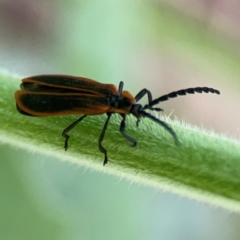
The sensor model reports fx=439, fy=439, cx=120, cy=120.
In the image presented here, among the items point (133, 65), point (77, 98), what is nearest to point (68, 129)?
point (77, 98)

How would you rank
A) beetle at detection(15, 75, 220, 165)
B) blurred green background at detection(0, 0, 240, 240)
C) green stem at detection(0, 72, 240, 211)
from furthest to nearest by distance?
1. blurred green background at detection(0, 0, 240, 240)
2. beetle at detection(15, 75, 220, 165)
3. green stem at detection(0, 72, 240, 211)

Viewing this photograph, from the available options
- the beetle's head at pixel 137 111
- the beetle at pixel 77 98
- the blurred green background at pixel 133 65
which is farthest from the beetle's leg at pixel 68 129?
the blurred green background at pixel 133 65

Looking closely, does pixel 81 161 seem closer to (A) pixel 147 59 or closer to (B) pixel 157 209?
(B) pixel 157 209

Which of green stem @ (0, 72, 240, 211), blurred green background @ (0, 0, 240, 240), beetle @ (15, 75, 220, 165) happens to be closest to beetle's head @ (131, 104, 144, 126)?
beetle @ (15, 75, 220, 165)

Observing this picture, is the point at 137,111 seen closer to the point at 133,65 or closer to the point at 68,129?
the point at 68,129

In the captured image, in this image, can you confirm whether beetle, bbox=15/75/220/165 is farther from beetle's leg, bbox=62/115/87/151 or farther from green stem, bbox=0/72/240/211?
green stem, bbox=0/72/240/211

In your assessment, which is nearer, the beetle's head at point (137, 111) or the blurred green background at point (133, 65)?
the beetle's head at point (137, 111)

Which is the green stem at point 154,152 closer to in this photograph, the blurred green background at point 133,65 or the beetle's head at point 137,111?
the beetle's head at point 137,111
